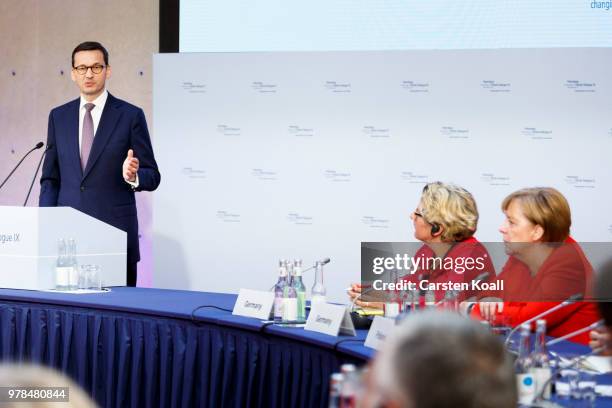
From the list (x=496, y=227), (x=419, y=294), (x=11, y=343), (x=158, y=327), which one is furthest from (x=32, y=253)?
(x=496, y=227)

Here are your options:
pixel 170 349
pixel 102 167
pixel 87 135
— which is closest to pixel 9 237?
pixel 102 167

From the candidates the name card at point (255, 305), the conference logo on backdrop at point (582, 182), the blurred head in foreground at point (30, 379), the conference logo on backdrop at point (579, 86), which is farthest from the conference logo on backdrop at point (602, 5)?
the blurred head in foreground at point (30, 379)

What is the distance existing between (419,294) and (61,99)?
4323 millimetres

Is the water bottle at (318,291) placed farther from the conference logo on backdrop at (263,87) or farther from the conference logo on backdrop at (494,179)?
the conference logo on backdrop at (263,87)

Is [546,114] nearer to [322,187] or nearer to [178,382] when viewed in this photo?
[322,187]

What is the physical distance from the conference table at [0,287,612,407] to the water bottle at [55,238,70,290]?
116mm

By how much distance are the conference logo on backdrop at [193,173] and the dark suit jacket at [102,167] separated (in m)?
1.06

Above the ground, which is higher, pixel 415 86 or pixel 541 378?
pixel 415 86


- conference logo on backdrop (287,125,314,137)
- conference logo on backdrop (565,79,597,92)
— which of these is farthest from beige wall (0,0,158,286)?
conference logo on backdrop (565,79,597,92)

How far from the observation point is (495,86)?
209 inches

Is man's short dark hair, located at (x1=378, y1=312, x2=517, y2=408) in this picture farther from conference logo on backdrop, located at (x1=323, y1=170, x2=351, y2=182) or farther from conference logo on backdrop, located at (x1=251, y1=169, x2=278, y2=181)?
conference logo on backdrop, located at (x1=251, y1=169, x2=278, y2=181)

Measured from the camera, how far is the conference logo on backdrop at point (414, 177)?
17.8 feet

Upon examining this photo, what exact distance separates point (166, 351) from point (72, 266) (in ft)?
2.69

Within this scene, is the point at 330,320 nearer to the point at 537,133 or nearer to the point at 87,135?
the point at 87,135
